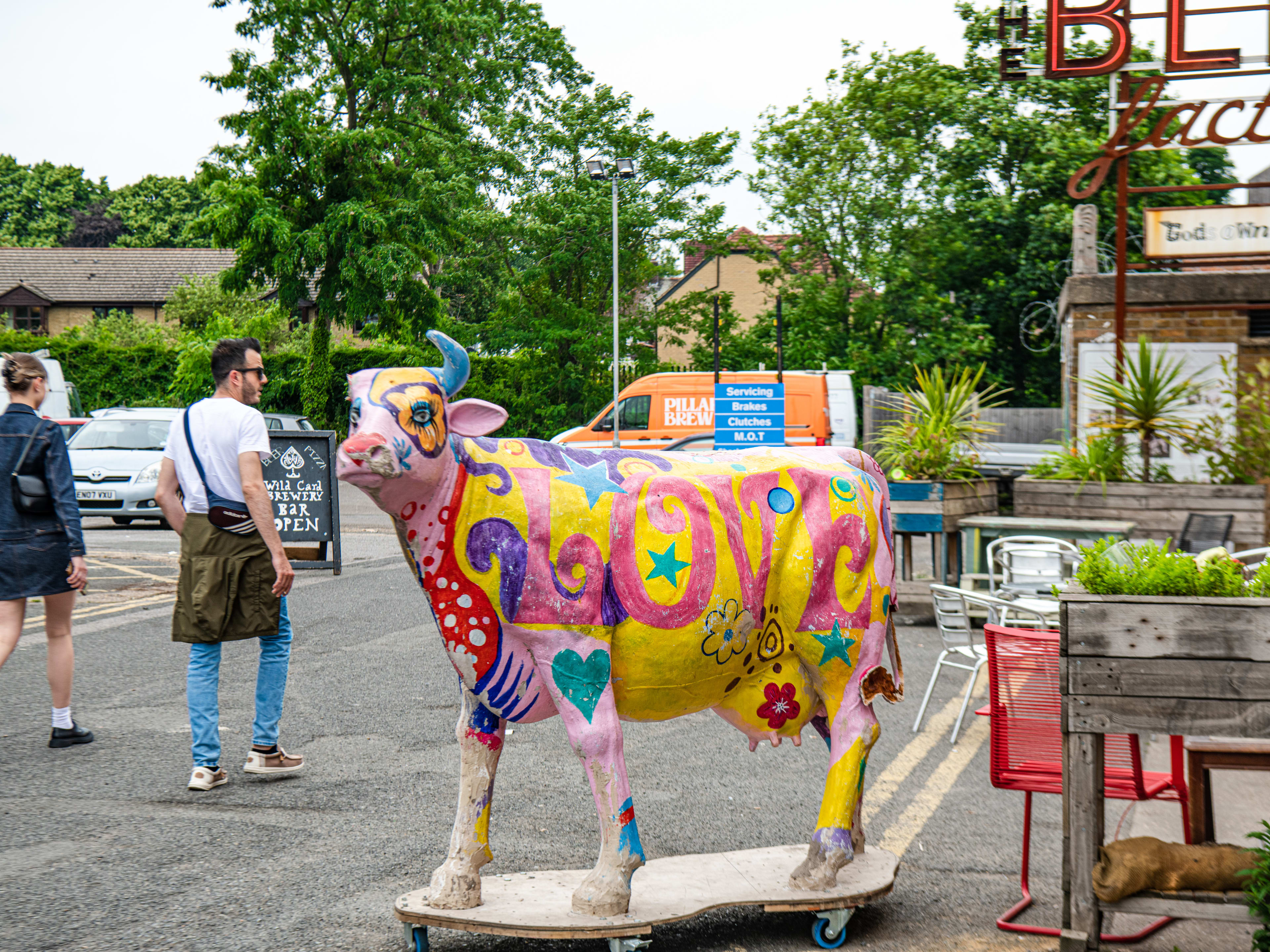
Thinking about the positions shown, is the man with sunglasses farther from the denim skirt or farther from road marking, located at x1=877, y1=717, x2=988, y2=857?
road marking, located at x1=877, y1=717, x2=988, y2=857

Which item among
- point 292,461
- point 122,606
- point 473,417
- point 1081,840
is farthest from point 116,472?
point 1081,840

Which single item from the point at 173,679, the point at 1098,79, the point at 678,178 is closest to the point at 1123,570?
the point at 173,679

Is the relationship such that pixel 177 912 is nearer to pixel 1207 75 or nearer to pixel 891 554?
pixel 891 554

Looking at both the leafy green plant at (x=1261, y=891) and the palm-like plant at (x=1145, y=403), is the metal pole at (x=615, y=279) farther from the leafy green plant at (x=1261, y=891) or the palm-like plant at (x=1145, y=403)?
the leafy green plant at (x=1261, y=891)

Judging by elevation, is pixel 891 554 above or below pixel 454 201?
below

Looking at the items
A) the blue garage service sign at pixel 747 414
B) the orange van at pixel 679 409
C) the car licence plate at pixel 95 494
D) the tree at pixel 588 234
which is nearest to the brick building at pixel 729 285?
the tree at pixel 588 234

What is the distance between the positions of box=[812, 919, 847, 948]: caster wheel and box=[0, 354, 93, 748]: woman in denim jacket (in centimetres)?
431

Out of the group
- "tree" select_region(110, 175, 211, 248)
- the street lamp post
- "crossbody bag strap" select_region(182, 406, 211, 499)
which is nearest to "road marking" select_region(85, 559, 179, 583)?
"crossbody bag strap" select_region(182, 406, 211, 499)

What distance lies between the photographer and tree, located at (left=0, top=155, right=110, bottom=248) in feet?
224

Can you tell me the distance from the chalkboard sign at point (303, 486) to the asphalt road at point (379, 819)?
423 centimetres

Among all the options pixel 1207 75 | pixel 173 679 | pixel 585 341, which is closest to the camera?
pixel 173 679

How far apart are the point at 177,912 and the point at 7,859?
109cm

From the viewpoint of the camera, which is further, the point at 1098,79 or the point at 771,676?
the point at 1098,79

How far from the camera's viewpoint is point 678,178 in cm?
3019
